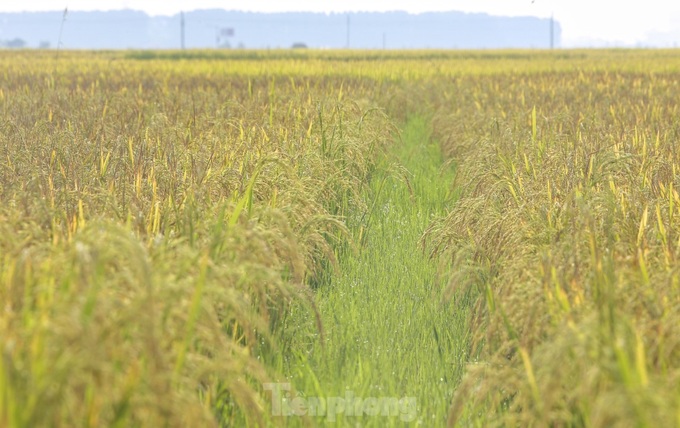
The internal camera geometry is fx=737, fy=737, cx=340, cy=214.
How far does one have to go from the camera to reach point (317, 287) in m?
4.17

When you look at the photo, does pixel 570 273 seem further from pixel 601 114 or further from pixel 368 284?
pixel 601 114

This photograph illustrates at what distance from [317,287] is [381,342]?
0.86 m

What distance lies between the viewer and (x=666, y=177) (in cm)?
420

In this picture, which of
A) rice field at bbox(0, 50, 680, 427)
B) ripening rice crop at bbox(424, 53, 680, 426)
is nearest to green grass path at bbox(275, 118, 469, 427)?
rice field at bbox(0, 50, 680, 427)

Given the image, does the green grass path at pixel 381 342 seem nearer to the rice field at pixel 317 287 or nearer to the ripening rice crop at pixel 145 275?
the rice field at pixel 317 287

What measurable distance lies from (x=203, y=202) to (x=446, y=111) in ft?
23.0

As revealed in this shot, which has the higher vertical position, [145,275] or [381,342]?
[145,275]

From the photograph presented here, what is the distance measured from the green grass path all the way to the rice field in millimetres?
16

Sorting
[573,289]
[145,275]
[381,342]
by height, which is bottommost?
[381,342]

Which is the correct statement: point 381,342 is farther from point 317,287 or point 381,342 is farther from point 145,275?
point 145,275

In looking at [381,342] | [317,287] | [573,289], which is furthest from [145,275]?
[317,287]

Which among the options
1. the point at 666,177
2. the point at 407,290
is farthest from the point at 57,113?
the point at 666,177

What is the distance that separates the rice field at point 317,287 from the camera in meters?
1.61

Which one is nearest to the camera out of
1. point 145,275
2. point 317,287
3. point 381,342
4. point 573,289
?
point 145,275
